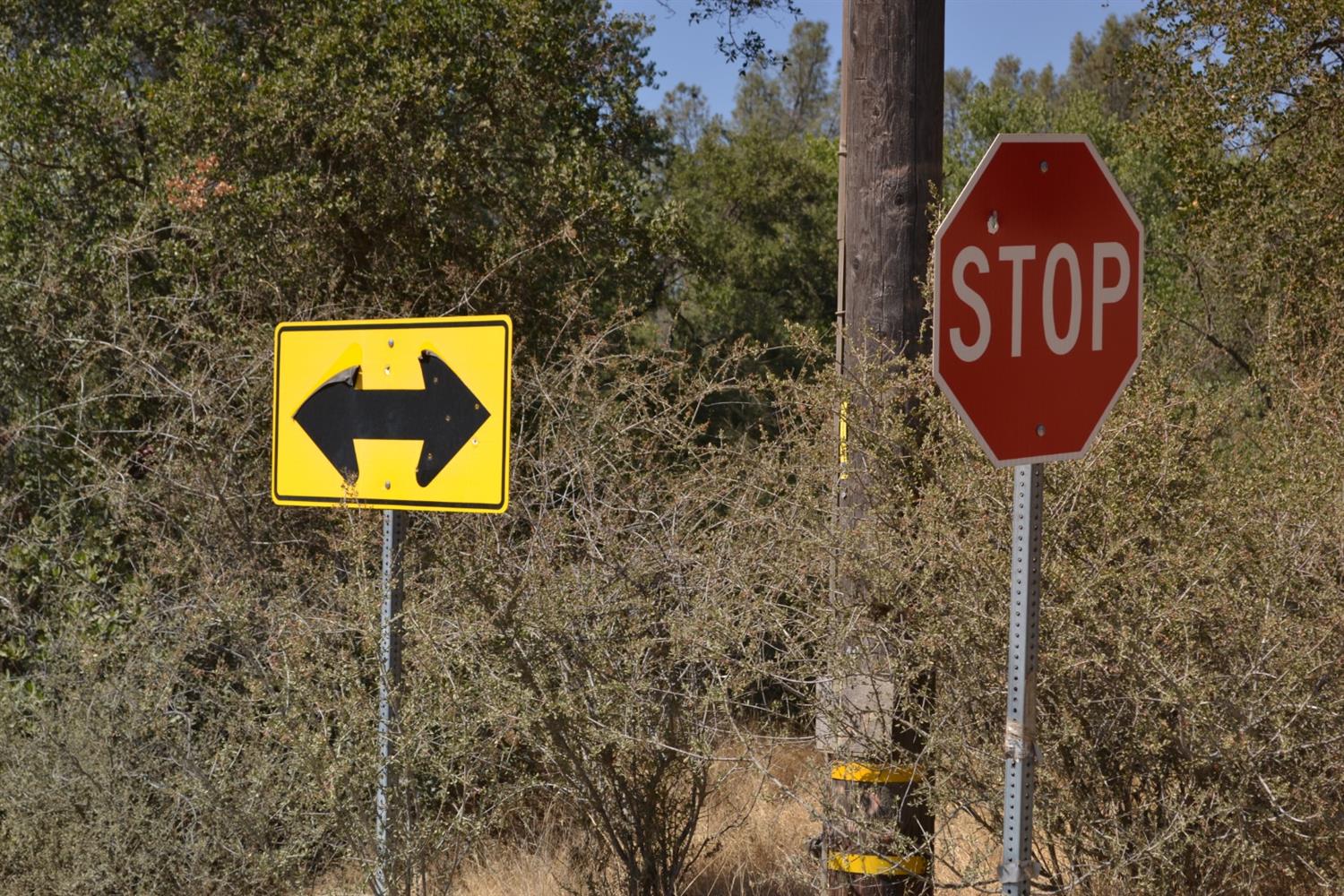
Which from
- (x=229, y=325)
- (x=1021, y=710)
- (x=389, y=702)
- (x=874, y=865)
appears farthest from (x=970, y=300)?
(x=229, y=325)

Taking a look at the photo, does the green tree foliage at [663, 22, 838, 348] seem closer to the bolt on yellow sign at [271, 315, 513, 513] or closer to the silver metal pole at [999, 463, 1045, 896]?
the bolt on yellow sign at [271, 315, 513, 513]

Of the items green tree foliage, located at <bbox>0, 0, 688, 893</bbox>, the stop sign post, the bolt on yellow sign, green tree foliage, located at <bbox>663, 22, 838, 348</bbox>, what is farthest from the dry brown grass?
green tree foliage, located at <bbox>663, 22, 838, 348</bbox>

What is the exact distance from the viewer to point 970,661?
440cm

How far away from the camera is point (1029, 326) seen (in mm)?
3162

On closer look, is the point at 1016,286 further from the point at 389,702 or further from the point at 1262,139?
the point at 1262,139

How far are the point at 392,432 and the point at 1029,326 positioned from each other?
6.39 ft

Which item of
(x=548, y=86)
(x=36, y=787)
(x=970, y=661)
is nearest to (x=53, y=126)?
(x=548, y=86)

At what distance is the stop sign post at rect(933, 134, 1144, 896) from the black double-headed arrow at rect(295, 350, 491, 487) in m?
1.56

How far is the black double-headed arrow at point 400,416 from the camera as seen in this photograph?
4.16m

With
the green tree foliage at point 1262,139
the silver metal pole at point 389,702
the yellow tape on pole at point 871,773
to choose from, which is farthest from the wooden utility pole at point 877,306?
the green tree foliage at point 1262,139

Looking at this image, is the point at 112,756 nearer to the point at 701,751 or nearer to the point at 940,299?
the point at 701,751

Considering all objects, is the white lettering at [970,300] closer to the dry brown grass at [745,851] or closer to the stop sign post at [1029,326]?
the stop sign post at [1029,326]

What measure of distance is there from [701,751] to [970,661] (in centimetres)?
99

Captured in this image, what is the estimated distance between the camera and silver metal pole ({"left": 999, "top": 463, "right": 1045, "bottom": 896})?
3.04m
